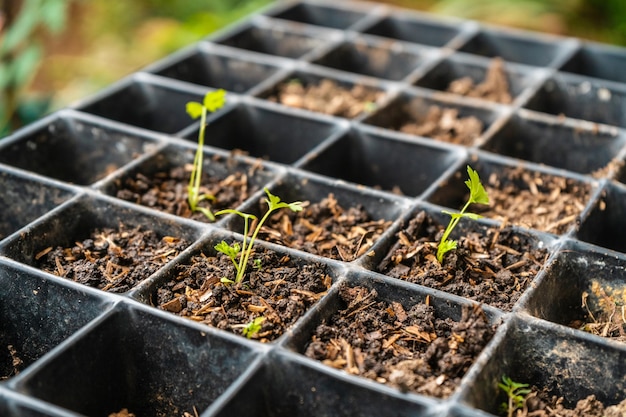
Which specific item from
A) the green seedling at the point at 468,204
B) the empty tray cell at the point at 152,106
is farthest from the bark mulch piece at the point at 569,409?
the empty tray cell at the point at 152,106

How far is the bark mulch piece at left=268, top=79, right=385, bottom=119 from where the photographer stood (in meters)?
3.23

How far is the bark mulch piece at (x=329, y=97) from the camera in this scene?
10.6 ft

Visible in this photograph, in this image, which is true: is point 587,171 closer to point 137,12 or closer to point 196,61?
point 196,61

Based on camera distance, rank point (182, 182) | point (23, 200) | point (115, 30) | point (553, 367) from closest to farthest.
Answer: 1. point (553, 367)
2. point (23, 200)
3. point (182, 182)
4. point (115, 30)

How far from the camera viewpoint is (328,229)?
2465 mm

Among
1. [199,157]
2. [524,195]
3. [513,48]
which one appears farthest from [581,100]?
[199,157]

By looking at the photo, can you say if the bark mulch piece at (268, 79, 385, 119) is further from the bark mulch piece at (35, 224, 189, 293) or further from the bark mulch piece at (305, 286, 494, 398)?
the bark mulch piece at (305, 286, 494, 398)

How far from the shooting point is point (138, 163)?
2.69 metres

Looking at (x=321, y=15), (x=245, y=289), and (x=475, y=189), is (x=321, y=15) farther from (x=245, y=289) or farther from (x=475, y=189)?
(x=245, y=289)

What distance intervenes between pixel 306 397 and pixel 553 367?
1.96 feet

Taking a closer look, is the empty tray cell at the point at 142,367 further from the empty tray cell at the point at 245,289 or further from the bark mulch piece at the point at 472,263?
the bark mulch piece at the point at 472,263

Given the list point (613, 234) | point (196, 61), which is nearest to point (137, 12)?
point (196, 61)

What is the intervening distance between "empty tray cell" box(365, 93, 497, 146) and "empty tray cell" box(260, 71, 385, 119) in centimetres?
8

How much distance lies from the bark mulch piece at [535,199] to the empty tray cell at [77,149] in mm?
1174
